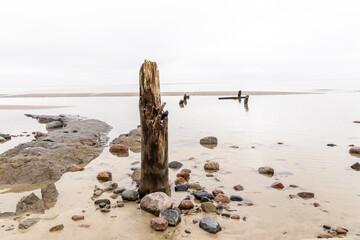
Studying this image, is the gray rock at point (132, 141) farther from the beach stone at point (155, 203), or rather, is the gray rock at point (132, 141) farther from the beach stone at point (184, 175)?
the beach stone at point (155, 203)

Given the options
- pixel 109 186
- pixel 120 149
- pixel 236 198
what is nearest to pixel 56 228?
pixel 109 186

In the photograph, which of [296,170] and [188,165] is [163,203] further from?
[296,170]

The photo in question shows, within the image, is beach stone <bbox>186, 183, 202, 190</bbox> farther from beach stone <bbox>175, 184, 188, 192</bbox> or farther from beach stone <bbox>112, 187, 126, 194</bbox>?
beach stone <bbox>112, 187, 126, 194</bbox>

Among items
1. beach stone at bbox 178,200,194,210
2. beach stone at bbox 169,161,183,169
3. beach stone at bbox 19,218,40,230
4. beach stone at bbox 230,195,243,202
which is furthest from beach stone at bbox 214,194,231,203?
beach stone at bbox 19,218,40,230

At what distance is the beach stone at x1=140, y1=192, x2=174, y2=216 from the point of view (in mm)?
5285

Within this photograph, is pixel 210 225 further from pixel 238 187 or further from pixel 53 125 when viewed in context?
pixel 53 125

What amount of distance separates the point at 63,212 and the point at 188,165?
4.45 metres

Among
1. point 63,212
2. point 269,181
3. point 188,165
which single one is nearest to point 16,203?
point 63,212

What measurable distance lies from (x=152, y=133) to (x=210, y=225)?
2363 millimetres

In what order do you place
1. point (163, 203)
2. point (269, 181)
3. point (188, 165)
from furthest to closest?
point (188, 165)
point (269, 181)
point (163, 203)

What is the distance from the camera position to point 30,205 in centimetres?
552

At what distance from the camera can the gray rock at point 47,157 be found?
7.34 metres

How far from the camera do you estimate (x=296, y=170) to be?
7.98 metres

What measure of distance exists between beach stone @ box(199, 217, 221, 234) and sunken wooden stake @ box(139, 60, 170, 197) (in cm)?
151
